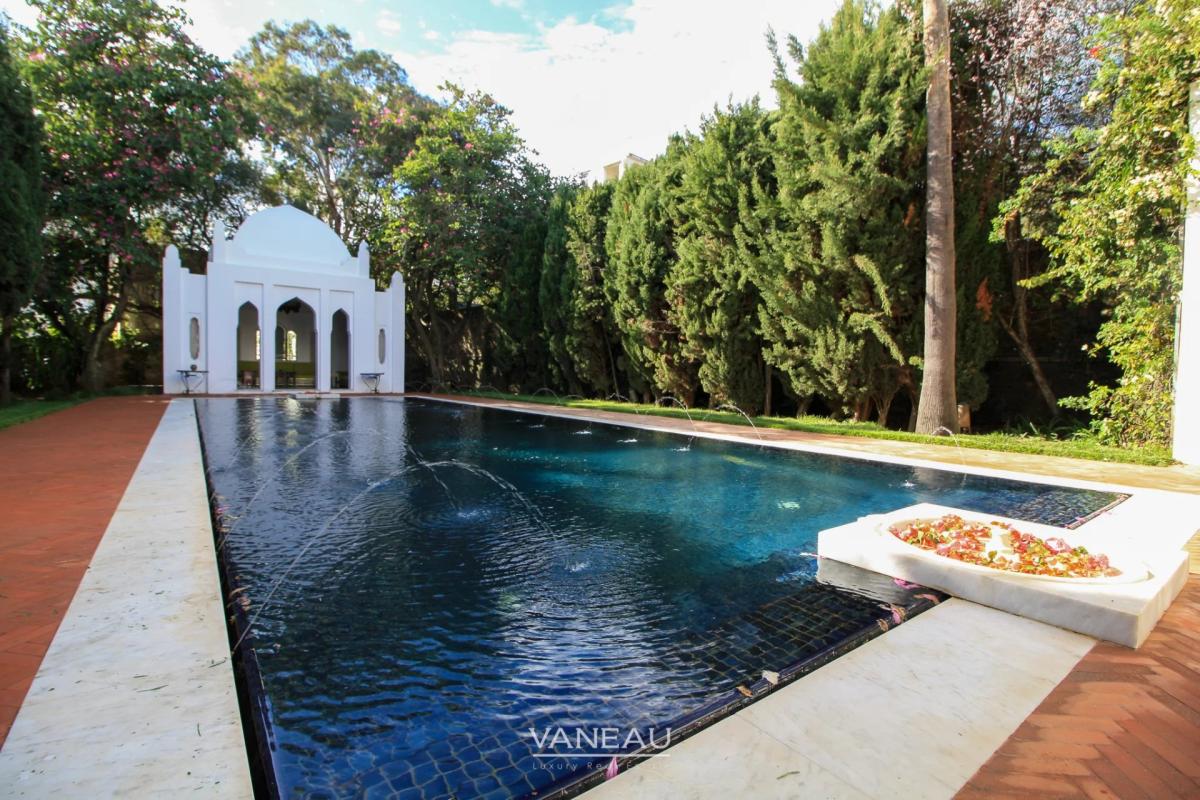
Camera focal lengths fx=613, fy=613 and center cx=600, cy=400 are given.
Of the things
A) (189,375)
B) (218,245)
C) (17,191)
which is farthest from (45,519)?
(218,245)

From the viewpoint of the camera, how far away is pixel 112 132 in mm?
14805

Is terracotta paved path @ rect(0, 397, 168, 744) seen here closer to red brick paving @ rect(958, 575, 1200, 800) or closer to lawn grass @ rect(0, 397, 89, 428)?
lawn grass @ rect(0, 397, 89, 428)

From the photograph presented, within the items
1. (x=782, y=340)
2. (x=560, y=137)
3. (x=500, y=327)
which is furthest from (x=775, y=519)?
(x=560, y=137)

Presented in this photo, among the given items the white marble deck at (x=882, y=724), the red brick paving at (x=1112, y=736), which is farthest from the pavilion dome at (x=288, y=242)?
the red brick paving at (x=1112, y=736)

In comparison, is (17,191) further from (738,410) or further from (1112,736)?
(1112,736)

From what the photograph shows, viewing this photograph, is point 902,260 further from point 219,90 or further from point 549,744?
point 219,90

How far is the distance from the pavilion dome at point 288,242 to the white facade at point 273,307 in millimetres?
29

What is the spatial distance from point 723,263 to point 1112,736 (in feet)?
37.8

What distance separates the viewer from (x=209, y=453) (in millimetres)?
7254

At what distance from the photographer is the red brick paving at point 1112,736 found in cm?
172

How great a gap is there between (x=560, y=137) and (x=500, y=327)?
7989 millimetres

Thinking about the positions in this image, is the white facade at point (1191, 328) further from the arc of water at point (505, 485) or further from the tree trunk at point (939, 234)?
the arc of water at point (505, 485)

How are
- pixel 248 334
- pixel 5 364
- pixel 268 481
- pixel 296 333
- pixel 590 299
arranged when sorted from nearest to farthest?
pixel 268 481 < pixel 5 364 < pixel 590 299 < pixel 248 334 < pixel 296 333

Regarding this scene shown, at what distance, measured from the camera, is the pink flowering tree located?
1435 centimetres
